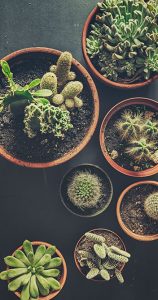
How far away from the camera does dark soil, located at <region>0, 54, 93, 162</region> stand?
2.40 meters

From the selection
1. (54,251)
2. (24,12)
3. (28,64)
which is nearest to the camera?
(54,251)

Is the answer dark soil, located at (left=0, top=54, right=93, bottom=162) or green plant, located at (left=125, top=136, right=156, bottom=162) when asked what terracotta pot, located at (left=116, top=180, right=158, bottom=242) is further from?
dark soil, located at (left=0, top=54, right=93, bottom=162)

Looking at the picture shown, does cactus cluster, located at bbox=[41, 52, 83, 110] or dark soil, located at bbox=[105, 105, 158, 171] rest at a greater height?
cactus cluster, located at bbox=[41, 52, 83, 110]

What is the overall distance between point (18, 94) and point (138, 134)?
62cm

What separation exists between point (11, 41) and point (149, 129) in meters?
0.89

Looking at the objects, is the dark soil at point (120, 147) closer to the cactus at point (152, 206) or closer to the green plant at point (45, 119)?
the cactus at point (152, 206)

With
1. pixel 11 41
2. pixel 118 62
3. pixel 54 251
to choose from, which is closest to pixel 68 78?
pixel 118 62

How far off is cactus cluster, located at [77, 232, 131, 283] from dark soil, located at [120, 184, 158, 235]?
0.17 metres

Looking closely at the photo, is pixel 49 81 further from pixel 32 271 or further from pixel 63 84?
pixel 32 271

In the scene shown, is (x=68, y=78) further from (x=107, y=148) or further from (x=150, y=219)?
(x=150, y=219)

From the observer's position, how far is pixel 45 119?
7.12 feet

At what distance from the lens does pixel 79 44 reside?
8.56ft

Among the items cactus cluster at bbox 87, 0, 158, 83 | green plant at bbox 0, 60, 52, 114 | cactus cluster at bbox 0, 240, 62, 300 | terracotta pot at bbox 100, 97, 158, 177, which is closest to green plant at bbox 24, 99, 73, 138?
green plant at bbox 0, 60, 52, 114

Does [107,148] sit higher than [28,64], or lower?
lower
